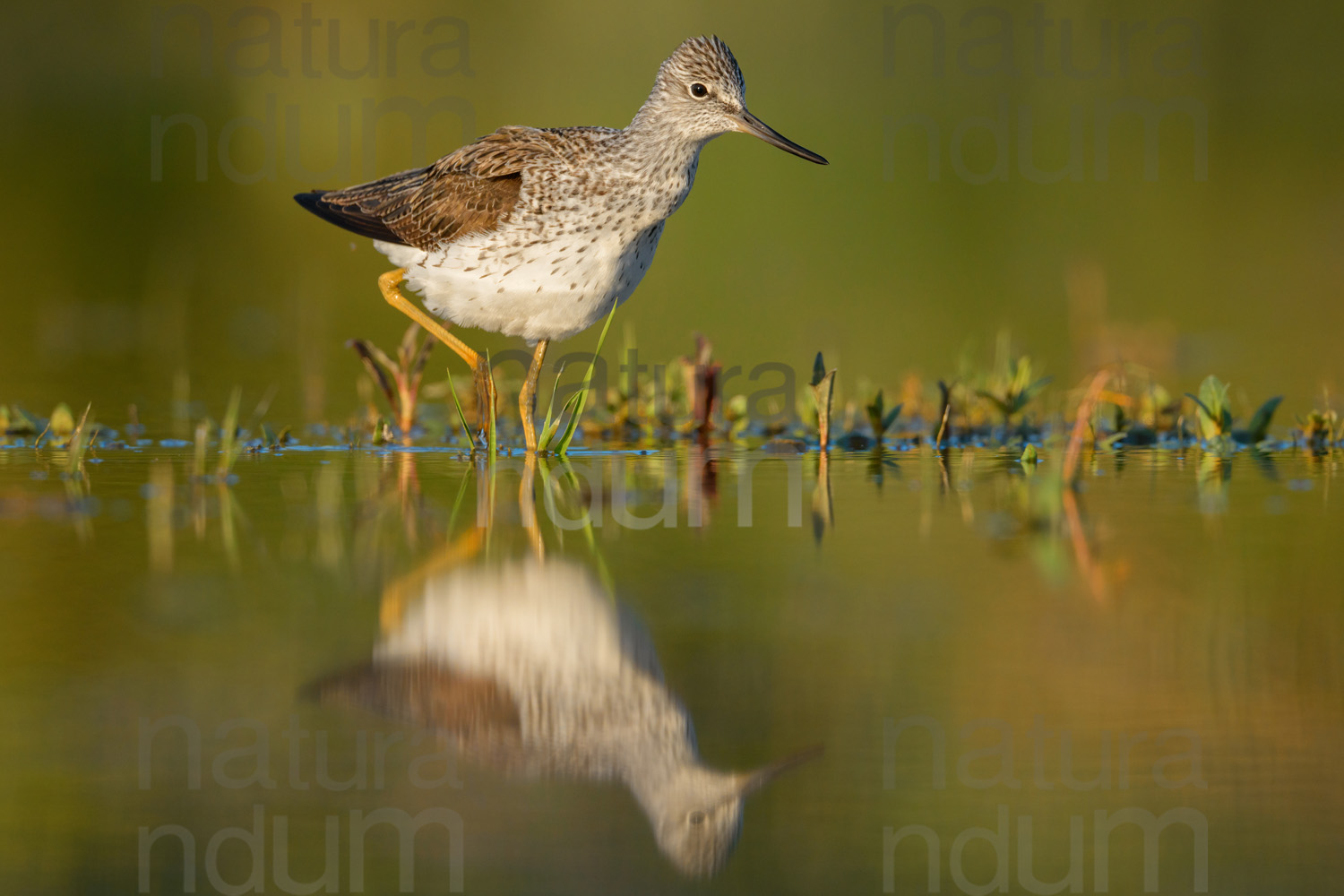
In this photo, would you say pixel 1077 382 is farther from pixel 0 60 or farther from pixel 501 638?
pixel 0 60

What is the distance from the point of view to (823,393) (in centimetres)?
725

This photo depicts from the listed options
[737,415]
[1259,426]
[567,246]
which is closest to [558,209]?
[567,246]

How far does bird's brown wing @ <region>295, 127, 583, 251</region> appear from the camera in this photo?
7246 millimetres

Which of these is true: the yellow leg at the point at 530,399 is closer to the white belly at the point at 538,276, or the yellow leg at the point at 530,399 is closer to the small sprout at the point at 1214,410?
the white belly at the point at 538,276

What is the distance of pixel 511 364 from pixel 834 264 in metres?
4.15

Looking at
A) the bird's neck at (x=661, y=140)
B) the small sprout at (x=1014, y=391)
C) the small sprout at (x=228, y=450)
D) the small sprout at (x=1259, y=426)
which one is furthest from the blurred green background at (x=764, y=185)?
the bird's neck at (x=661, y=140)

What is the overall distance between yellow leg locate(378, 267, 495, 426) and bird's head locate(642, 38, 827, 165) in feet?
5.03

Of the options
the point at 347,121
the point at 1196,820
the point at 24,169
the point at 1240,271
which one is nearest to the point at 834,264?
the point at 1240,271

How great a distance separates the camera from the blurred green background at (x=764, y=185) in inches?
418

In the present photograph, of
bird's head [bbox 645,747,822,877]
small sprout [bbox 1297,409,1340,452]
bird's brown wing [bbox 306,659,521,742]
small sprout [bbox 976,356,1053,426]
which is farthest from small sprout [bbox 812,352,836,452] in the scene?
bird's head [bbox 645,747,822,877]

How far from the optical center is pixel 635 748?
343cm

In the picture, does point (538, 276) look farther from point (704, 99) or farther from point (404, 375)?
point (704, 99)

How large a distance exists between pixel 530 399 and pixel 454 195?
110cm

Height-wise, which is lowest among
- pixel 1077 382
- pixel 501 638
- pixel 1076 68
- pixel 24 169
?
pixel 501 638
